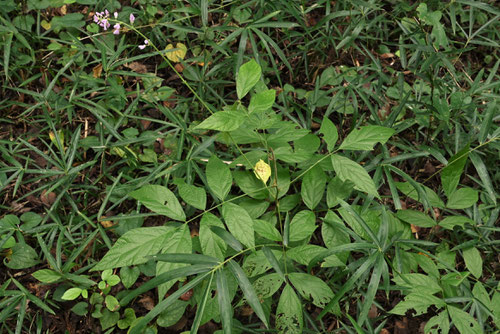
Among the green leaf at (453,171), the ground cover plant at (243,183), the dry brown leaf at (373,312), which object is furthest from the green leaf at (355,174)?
the dry brown leaf at (373,312)

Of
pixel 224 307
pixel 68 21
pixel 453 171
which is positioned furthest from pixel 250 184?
pixel 68 21

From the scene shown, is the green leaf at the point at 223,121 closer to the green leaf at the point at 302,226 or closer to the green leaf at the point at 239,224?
the green leaf at the point at 239,224

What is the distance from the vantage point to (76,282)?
1.70 metres

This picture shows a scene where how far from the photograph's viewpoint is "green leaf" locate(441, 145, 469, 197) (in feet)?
4.87

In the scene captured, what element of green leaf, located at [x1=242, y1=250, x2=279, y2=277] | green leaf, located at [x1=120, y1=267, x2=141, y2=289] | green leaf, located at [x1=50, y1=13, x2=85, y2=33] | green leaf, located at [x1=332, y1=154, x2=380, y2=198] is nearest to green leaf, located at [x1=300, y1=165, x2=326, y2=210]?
green leaf, located at [x1=332, y1=154, x2=380, y2=198]

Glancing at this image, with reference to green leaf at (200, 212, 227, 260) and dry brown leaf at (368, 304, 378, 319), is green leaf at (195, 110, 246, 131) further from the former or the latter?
dry brown leaf at (368, 304, 378, 319)

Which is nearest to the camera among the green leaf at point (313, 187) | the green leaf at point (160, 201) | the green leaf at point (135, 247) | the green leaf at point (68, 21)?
the green leaf at point (135, 247)

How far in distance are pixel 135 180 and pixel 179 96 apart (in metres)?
Result: 0.66

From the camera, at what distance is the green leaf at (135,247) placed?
1.10 meters

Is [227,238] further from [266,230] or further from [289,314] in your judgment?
[289,314]

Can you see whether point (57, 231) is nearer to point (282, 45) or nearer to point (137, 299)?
point (137, 299)

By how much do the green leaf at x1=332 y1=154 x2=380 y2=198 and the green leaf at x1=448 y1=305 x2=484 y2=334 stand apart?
490mm

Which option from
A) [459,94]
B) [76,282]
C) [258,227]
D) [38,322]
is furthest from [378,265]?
[38,322]

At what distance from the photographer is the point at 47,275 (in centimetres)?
164
